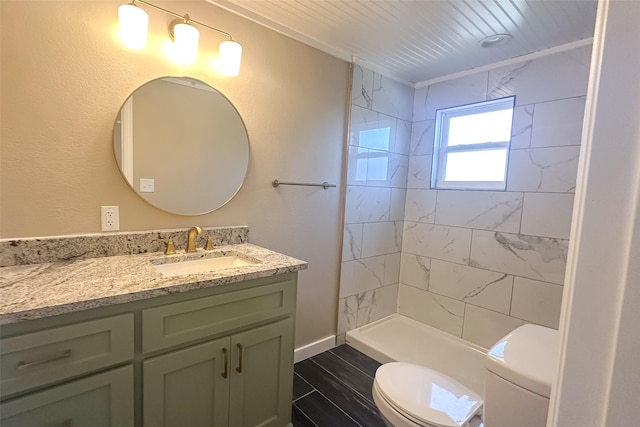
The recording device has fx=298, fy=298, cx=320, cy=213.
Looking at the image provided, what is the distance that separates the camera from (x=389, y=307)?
286cm

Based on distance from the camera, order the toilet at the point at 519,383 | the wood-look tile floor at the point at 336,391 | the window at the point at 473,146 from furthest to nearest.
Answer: the window at the point at 473,146 < the wood-look tile floor at the point at 336,391 < the toilet at the point at 519,383

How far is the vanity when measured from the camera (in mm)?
877

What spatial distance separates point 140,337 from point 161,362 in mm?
130

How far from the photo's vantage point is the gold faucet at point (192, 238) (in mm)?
1570

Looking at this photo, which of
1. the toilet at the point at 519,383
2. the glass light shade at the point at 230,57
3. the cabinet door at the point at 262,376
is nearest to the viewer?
the toilet at the point at 519,383

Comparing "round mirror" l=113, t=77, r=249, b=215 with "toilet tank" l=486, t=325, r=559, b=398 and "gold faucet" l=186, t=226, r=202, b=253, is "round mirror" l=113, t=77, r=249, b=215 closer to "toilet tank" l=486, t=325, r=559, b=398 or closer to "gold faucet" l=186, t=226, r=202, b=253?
"gold faucet" l=186, t=226, r=202, b=253

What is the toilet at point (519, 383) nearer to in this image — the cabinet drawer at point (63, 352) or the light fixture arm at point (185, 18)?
the cabinet drawer at point (63, 352)

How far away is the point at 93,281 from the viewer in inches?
41.8

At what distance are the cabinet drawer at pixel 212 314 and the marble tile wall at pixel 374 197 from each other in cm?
108

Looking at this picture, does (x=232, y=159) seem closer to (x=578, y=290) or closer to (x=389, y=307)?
(x=578, y=290)

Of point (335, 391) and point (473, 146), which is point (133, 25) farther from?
point (473, 146)

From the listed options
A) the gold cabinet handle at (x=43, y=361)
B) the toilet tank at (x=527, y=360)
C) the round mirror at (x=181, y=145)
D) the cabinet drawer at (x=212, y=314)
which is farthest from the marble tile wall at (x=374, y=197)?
the gold cabinet handle at (x=43, y=361)

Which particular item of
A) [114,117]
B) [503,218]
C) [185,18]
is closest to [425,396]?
[503,218]

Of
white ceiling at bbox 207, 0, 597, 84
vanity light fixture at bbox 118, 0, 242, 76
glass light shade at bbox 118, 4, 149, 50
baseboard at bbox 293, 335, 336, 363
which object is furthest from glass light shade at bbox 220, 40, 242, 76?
baseboard at bbox 293, 335, 336, 363
